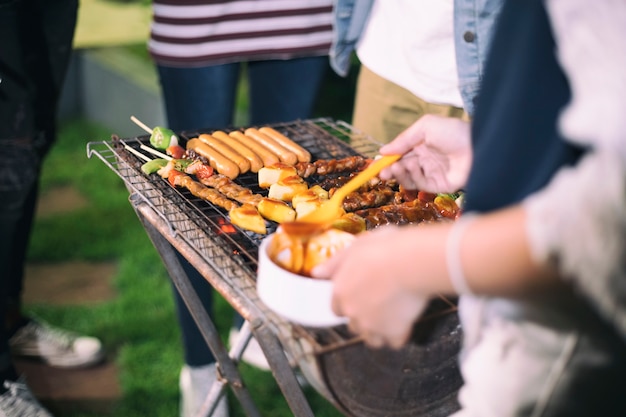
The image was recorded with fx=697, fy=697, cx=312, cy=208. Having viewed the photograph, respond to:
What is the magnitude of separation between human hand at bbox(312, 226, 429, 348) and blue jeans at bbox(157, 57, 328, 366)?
66.2 inches

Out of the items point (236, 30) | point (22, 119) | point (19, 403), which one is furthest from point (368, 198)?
point (19, 403)

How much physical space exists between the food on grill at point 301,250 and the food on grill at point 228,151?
2.58 ft

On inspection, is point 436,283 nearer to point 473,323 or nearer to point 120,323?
point 473,323

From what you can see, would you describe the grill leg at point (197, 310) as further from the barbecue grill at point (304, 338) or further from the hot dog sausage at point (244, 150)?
the hot dog sausage at point (244, 150)

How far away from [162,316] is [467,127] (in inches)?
106

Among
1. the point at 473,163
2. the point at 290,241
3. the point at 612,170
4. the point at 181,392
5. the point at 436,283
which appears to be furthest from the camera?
the point at 181,392

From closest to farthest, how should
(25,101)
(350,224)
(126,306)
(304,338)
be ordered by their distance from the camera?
(304,338) → (350,224) → (25,101) → (126,306)

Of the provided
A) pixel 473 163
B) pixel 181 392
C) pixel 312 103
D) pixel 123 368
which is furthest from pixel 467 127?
pixel 123 368

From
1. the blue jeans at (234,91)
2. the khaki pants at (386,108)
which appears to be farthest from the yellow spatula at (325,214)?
the blue jeans at (234,91)

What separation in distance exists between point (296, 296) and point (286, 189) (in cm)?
71

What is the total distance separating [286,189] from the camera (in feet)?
7.38

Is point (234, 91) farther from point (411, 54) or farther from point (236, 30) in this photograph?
point (411, 54)

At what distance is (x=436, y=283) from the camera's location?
1.28 meters

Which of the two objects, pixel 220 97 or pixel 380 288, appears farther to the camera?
pixel 220 97
